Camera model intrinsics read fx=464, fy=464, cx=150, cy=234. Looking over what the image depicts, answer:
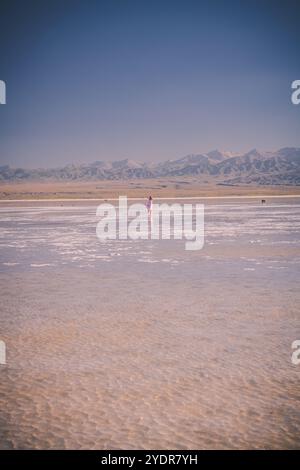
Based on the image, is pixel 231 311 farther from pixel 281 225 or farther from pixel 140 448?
pixel 281 225

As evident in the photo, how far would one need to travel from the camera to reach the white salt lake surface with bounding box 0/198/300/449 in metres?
4.48

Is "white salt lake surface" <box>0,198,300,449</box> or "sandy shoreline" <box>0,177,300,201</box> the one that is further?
"sandy shoreline" <box>0,177,300,201</box>

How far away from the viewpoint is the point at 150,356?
622 cm

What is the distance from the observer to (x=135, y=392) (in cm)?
518

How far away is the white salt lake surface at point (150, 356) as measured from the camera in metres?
4.48

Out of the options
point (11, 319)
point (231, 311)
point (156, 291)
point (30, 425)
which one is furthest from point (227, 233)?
point (30, 425)

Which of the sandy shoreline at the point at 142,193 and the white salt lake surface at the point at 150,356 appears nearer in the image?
the white salt lake surface at the point at 150,356

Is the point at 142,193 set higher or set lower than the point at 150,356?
higher

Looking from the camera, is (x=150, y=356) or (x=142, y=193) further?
(x=142, y=193)

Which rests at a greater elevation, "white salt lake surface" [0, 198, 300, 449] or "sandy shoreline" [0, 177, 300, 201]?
"sandy shoreline" [0, 177, 300, 201]

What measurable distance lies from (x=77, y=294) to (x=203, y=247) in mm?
7689
